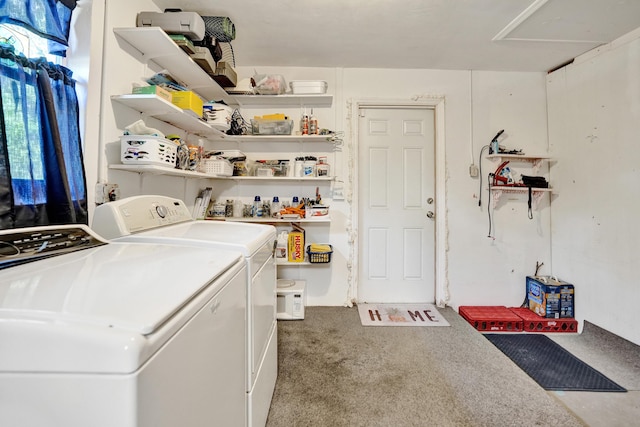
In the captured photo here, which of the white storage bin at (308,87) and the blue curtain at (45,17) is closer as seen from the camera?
the blue curtain at (45,17)

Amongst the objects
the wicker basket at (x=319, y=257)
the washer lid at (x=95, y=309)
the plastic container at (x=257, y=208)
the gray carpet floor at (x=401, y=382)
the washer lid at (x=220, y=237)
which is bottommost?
the gray carpet floor at (x=401, y=382)

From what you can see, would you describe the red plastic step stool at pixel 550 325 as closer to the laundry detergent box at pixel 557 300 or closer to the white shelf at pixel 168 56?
the laundry detergent box at pixel 557 300

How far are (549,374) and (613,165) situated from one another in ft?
5.64

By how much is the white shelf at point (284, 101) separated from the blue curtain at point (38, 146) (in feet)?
4.77

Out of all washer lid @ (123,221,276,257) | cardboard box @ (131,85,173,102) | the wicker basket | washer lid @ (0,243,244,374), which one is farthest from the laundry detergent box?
cardboard box @ (131,85,173,102)

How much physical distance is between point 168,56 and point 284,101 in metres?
1.11

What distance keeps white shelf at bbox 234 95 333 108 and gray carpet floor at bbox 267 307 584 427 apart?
2061 mm

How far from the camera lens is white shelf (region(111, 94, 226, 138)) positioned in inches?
56.4

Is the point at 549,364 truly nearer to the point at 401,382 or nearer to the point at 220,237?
the point at 401,382

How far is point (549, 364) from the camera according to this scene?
1.97 metres

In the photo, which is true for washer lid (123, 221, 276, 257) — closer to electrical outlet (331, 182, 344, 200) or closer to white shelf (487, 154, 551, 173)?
electrical outlet (331, 182, 344, 200)

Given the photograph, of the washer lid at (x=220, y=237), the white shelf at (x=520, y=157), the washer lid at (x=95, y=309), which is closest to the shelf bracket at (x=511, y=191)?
the white shelf at (x=520, y=157)

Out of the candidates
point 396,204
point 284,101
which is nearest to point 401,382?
point 396,204

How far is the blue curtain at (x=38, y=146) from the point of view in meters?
1.01
